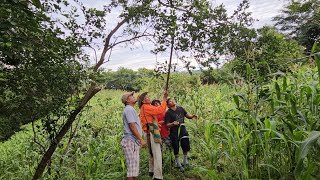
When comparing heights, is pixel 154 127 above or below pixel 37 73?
below

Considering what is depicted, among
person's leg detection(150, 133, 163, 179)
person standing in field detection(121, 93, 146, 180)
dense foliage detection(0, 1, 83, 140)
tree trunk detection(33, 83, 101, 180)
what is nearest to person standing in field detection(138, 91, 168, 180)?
person's leg detection(150, 133, 163, 179)

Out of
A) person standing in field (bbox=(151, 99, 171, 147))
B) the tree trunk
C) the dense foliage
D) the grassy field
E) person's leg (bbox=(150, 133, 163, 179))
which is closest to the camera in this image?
the grassy field

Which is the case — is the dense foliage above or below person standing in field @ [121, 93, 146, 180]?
above

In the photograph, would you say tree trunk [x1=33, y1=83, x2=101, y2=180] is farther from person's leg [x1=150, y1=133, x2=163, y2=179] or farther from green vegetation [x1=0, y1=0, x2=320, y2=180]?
person's leg [x1=150, y1=133, x2=163, y2=179]

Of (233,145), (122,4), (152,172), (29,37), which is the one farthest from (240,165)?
(122,4)

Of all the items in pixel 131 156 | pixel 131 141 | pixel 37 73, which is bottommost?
pixel 131 156

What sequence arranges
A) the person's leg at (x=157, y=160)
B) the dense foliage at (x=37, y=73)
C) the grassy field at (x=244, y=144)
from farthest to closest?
the person's leg at (x=157, y=160) → the dense foliage at (x=37, y=73) → the grassy field at (x=244, y=144)

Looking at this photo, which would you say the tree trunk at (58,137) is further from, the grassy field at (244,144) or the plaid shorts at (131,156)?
the plaid shorts at (131,156)

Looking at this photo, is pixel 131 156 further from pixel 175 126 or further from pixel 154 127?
pixel 175 126

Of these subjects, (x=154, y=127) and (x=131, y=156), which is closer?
(x=131, y=156)

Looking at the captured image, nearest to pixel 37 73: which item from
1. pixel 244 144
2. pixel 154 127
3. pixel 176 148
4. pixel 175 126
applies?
pixel 154 127

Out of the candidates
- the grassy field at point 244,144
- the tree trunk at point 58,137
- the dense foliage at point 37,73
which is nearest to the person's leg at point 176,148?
the grassy field at point 244,144

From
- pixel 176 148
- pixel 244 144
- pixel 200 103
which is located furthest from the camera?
pixel 200 103

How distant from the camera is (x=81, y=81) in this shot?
3.43 meters
